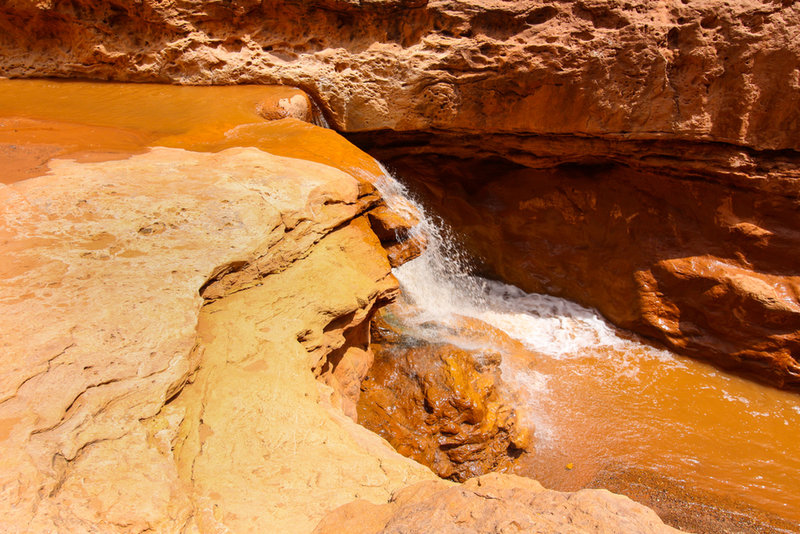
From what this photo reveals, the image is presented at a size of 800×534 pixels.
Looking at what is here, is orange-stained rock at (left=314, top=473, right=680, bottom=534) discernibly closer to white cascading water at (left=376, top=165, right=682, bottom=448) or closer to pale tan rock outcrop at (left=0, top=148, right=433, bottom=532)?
pale tan rock outcrop at (left=0, top=148, right=433, bottom=532)

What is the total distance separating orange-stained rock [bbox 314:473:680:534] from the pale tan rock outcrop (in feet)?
0.35

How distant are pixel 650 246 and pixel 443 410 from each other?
314 centimetres

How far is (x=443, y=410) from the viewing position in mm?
3506

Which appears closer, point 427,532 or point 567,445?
point 427,532

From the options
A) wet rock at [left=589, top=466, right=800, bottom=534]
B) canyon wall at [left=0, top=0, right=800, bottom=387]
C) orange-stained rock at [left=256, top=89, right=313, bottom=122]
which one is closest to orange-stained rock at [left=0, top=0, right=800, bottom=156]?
canyon wall at [left=0, top=0, right=800, bottom=387]

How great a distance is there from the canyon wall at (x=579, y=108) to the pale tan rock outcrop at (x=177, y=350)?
8.18 ft

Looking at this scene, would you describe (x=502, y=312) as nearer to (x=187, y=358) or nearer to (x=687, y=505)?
(x=687, y=505)

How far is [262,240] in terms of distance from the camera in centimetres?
262

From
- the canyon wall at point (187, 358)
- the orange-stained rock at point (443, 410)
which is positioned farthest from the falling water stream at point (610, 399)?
the canyon wall at point (187, 358)

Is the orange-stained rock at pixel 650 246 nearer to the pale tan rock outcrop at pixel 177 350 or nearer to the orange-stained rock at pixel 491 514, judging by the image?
the pale tan rock outcrop at pixel 177 350

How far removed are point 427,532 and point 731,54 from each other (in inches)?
184

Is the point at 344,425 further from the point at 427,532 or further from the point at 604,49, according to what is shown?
the point at 604,49

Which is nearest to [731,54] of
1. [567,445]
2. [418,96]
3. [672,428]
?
[418,96]

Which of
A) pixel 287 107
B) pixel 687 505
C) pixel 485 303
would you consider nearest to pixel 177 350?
pixel 687 505
